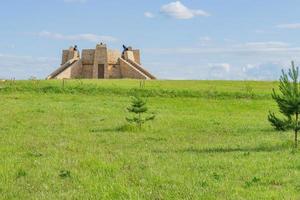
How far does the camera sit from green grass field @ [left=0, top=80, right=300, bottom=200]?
1358 centimetres

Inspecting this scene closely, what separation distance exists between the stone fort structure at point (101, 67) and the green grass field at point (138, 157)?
58.4 m

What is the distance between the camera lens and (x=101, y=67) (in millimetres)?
107125

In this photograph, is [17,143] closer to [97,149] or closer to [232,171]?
[97,149]

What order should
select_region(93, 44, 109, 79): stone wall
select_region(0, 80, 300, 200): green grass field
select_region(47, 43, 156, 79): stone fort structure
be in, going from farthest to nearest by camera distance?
select_region(93, 44, 109, 79): stone wall, select_region(47, 43, 156, 79): stone fort structure, select_region(0, 80, 300, 200): green grass field

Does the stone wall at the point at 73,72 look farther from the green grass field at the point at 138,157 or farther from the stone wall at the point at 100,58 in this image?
the green grass field at the point at 138,157

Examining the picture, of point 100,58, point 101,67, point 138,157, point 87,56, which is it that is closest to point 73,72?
point 87,56

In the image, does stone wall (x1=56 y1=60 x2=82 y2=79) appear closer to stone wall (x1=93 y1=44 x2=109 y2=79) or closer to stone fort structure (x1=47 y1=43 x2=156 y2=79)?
stone fort structure (x1=47 y1=43 x2=156 y2=79)

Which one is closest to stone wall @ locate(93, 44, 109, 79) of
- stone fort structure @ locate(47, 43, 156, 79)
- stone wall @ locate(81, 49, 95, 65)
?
stone fort structure @ locate(47, 43, 156, 79)

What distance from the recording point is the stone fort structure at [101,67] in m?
105

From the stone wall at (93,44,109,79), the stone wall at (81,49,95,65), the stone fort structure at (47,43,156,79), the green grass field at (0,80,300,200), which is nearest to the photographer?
the green grass field at (0,80,300,200)

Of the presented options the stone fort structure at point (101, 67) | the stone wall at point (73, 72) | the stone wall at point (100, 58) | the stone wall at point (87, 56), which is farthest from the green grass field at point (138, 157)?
the stone wall at point (87, 56)

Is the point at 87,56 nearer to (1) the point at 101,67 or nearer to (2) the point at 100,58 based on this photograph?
(2) the point at 100,58

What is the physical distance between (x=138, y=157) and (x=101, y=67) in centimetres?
8825

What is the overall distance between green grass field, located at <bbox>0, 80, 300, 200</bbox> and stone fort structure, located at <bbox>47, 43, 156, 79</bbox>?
58.4 metres
